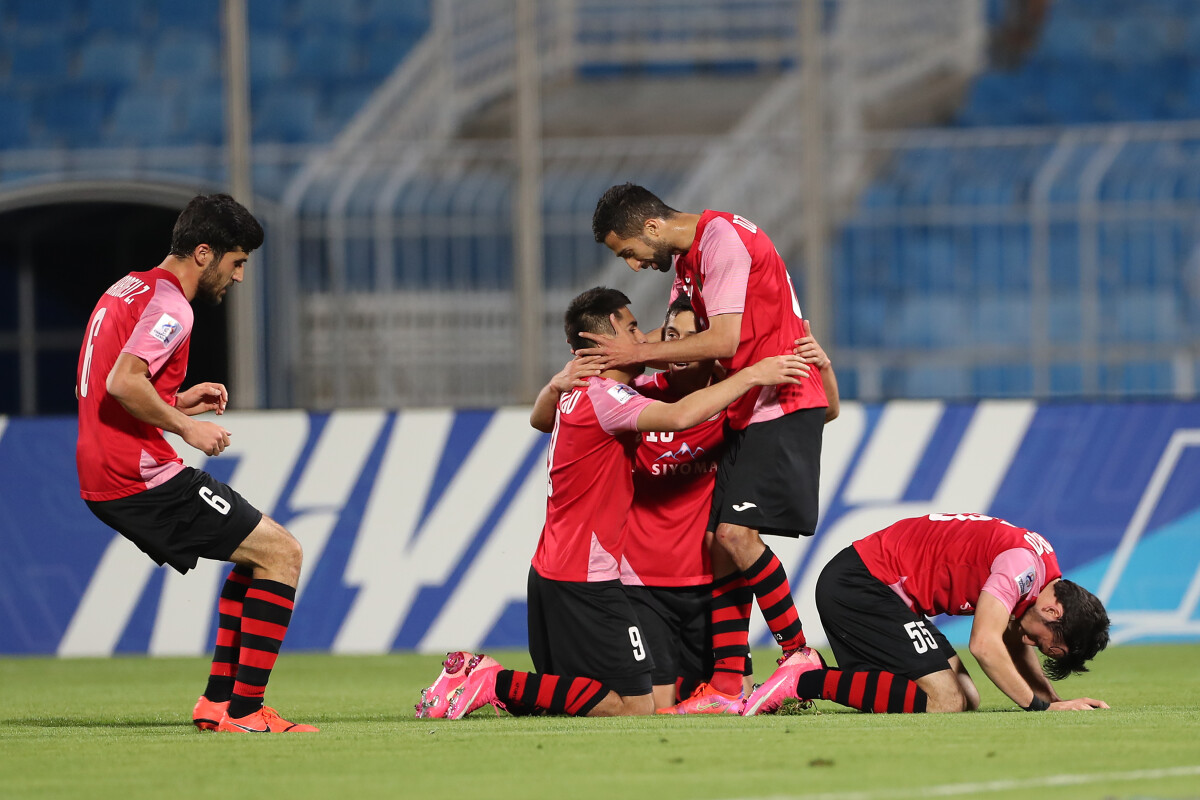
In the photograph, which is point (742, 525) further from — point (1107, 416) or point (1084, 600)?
point (1107, 416)

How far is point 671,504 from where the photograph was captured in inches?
235

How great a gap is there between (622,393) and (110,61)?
12241mm

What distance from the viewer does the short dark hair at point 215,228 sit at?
16.6 feet

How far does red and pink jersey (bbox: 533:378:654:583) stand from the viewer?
17.9 feet

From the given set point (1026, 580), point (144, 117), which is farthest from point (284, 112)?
point (1026, 580)

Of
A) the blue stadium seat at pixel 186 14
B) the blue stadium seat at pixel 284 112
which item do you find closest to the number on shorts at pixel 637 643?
the blue stadium seat at pixel 284 112

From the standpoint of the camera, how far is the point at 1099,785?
3.63 metres

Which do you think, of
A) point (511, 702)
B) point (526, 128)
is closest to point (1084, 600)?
point (511, 702)

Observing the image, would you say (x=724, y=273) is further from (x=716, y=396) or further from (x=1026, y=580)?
(x=1026, y=580)

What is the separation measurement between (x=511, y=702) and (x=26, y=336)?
8778 mm

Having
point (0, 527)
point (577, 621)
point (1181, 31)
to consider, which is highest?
point (1181, 31)

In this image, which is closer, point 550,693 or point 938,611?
point 550,693

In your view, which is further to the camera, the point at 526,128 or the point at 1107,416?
the point at 526,128

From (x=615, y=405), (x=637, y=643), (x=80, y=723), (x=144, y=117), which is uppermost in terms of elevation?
(x=144, y=117)
